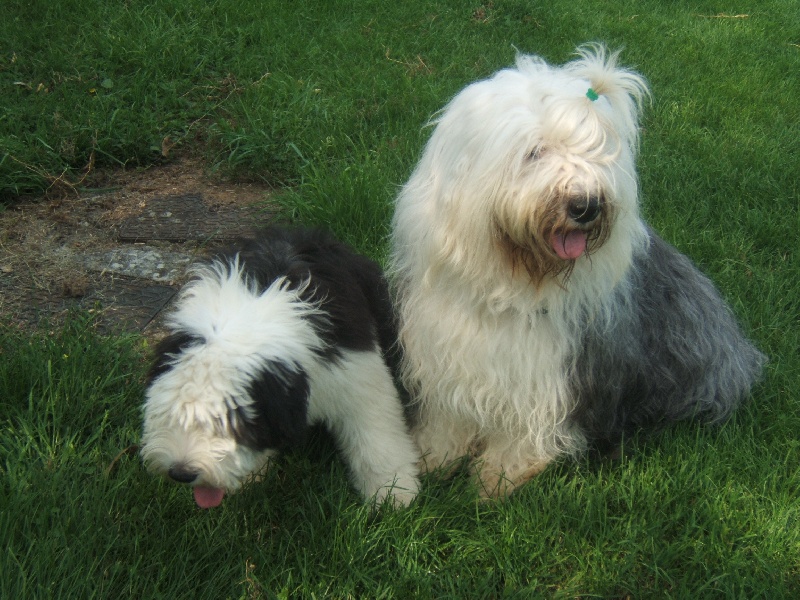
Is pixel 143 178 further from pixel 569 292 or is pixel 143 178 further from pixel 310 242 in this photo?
pixel 569 292

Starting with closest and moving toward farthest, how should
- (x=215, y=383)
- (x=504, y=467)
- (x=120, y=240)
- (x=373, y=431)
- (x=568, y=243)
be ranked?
(x=215, y=383) < (x=568, y=243) < (x=373, y=431) < (x=504, y=467) < (x=120, y=240)

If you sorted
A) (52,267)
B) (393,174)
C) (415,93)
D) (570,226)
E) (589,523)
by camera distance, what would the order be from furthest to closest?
(415,93) → (393,174) → (52,267) → (589,523) → (570,226)

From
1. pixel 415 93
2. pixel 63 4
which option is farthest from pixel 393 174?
pixel 63 4

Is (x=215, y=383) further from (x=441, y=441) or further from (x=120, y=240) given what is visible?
(x=120, y=240)

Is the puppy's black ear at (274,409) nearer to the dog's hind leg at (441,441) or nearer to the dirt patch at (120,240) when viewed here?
the dog's hind leg at (441,441)

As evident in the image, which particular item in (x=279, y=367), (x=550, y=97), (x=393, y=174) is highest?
(x=550, y=97)

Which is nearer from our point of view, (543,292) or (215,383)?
(215,383)

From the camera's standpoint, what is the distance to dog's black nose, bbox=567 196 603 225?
7.16 ft

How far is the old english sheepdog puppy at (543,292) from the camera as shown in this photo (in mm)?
2256

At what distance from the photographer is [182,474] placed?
2174 millimetres

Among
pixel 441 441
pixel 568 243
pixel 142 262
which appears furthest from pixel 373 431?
pixel 142 262

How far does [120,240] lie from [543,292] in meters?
2.56

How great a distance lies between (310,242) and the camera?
2.82 meters

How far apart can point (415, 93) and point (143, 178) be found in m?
1.79
